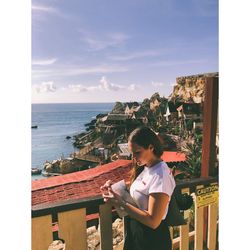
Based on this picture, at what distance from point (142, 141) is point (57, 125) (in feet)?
1.29

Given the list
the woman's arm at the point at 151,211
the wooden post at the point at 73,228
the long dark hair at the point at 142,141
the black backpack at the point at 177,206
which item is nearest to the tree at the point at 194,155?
the black backpack at the point at 177,206

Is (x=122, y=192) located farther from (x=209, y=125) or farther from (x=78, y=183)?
(x=209, y=125)

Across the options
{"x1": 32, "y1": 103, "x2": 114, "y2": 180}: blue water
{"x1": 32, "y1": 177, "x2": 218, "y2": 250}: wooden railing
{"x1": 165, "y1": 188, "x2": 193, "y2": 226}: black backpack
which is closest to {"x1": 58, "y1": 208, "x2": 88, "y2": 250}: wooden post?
{"x1": 32, "y1": 177, "x2": 218, "y2": 250}: wooden railing

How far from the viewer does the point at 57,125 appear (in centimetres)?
174

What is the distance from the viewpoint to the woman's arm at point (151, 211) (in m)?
1.71

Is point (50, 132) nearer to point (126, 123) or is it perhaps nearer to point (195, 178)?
point (126, 123)

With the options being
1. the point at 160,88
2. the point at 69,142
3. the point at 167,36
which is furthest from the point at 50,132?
the point at 167,36

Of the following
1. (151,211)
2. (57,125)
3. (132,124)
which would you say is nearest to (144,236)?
(151,211)

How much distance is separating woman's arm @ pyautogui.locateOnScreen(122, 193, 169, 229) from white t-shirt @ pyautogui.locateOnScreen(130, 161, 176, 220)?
2 cm

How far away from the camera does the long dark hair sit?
71.6 inches

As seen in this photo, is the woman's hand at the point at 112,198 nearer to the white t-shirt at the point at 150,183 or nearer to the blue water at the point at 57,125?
the white t-shirt at the point at 150,183

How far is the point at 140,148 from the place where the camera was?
71.1 inches

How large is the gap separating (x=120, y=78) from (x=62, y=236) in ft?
2.50

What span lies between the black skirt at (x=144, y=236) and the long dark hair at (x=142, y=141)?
0.65 feet
